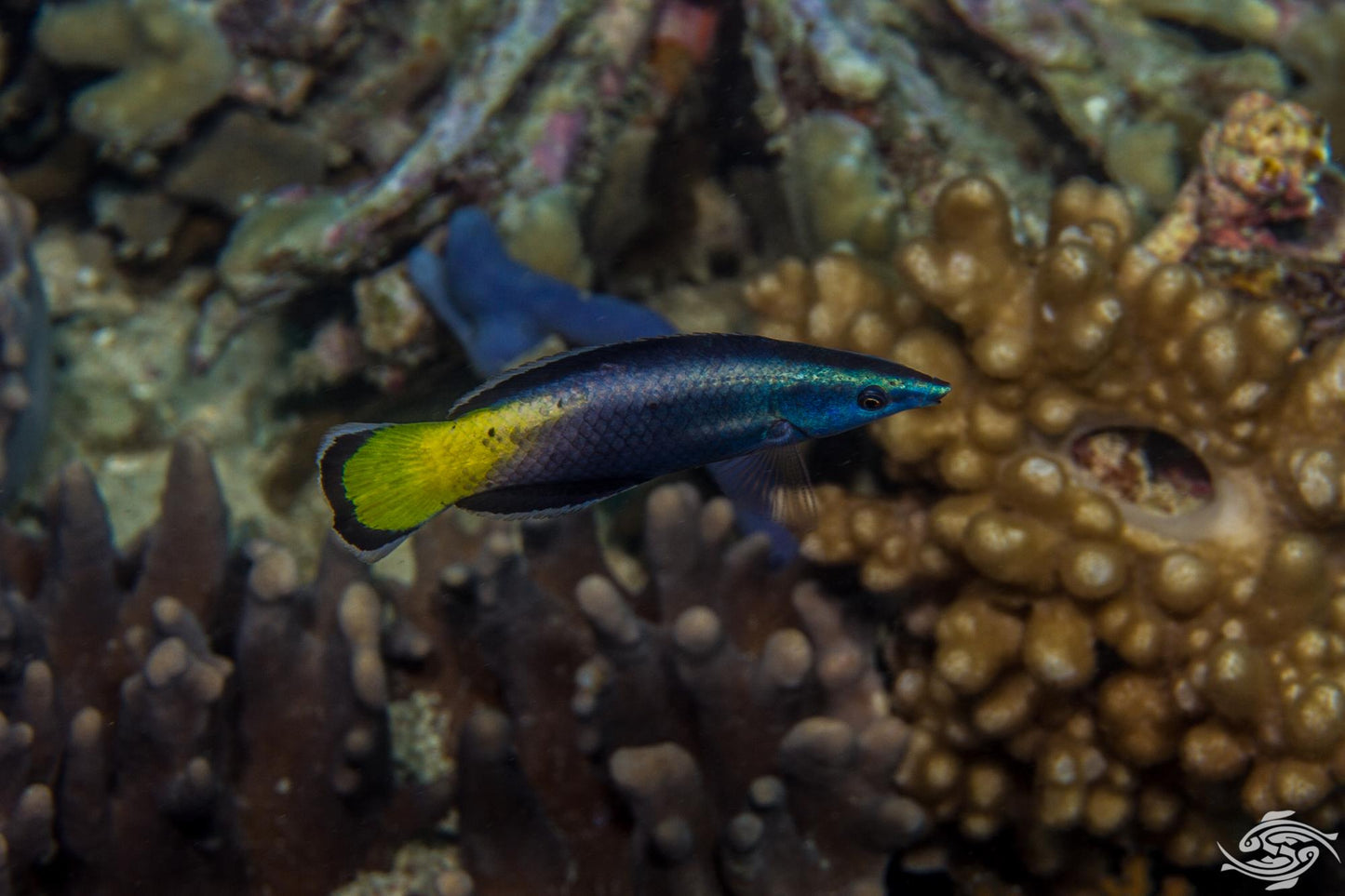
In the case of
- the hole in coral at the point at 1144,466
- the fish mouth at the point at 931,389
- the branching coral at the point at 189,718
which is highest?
the fish mouth at the point at 931,389

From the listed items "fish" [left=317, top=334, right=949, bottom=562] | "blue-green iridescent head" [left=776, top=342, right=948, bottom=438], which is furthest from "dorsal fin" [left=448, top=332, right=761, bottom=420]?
"blue-green iridescent head" [left=776, top=342, right=948, bottom=438]

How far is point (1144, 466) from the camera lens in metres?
3.05

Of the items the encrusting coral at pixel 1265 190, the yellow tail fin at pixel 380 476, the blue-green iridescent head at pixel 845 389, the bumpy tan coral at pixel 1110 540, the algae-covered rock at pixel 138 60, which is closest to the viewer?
the yellow tail fin at pixel 380 476

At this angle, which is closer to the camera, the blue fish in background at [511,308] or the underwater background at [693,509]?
the underwater background at [693,509]

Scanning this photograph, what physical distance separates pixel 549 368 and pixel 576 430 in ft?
0.44

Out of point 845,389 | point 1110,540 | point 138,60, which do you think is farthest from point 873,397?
point 138,60

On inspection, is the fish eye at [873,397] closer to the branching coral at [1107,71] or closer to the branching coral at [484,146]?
the branching coral at [484,146]

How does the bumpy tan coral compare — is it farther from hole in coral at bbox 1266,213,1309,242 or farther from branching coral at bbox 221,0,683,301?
branching coral at bbox 221,0,683,301

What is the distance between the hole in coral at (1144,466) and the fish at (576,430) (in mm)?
1440

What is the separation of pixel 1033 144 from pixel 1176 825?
11.0 feet

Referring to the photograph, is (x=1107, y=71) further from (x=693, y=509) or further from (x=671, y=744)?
(x=671, y=744)

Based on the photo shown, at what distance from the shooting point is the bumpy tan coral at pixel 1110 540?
256 centimetres

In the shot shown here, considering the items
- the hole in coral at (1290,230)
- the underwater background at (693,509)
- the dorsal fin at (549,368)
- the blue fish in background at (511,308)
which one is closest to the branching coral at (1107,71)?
the underwater background at (693,509)

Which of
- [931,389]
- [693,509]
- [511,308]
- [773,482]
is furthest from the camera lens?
[511,308]
